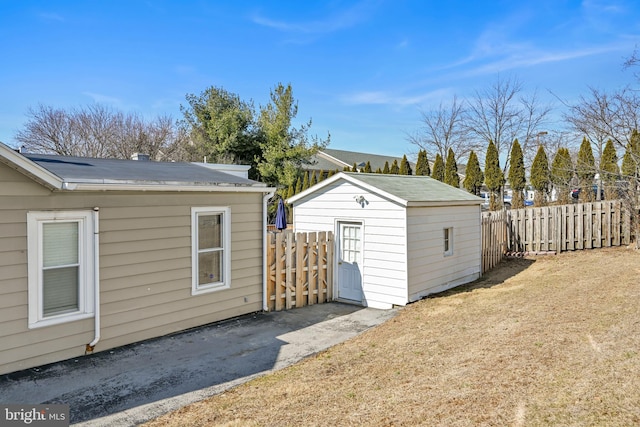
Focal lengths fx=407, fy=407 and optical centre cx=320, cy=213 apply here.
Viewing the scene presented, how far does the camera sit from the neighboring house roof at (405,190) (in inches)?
380

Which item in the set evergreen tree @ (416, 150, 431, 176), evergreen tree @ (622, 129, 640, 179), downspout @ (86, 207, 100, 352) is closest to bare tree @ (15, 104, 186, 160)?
evergreen tree @ (416, 150, 431, 176)

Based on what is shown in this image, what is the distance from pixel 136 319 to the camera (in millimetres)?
6668

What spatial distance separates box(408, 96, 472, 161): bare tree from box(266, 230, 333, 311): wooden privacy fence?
97.5 feet

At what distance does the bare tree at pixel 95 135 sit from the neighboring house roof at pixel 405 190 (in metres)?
19.6

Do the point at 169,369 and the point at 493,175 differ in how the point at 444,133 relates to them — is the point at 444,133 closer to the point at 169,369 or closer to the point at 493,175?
the point at 493,175

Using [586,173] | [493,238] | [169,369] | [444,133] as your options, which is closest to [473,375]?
[169,369]

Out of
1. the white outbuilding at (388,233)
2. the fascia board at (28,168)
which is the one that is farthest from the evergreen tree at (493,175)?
the fascia board at (28,168)

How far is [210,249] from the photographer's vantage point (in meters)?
7.73

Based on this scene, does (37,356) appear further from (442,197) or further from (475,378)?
(442,197)

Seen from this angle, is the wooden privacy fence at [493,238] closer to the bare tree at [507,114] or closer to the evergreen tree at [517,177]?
the evergreen tree at [517,177]

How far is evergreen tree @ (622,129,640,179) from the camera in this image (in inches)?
548

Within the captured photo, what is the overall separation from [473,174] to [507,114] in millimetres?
11887

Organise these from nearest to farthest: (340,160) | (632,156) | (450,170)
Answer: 1. (632,156)
2. (450,170)
3. (340,160)

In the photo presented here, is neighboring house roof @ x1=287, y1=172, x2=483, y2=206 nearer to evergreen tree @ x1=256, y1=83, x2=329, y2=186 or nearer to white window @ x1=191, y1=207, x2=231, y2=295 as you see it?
white window @ x1=191, y1=207, x2=231, y2=295
